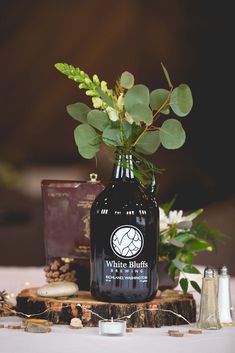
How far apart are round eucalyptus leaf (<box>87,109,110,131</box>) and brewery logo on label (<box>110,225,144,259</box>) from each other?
0.59 ft

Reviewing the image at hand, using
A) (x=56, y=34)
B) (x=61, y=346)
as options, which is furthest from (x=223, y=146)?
(x=61, y=346)

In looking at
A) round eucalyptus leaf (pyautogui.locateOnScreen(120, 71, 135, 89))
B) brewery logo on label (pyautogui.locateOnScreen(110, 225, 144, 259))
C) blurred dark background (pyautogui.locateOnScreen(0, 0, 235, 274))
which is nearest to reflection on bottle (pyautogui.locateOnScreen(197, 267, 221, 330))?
brewery logo on label (pyautogui.locateOnScreen(110, 225, 144, 259))

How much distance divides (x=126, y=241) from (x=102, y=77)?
3.20 m

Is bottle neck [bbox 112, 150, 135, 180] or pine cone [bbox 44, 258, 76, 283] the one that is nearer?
bottle neck [bbox 112, 150, 135, 180]

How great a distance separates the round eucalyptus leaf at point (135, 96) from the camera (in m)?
1.35

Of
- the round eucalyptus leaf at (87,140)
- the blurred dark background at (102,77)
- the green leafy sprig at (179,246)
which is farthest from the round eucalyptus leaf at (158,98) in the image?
the blurred dark background at (102,77)

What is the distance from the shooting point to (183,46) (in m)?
4.41

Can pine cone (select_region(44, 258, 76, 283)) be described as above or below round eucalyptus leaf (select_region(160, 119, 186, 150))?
below

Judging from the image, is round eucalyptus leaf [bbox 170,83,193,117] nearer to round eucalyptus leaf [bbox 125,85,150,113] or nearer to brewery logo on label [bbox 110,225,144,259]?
round eucalyptus leaf [bbox 125,85,150,113]

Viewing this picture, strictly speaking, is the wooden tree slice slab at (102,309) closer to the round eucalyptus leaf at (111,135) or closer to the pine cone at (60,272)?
the pine cone at (60,272)

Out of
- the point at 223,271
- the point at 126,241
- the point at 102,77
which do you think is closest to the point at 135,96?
the point at 126,241

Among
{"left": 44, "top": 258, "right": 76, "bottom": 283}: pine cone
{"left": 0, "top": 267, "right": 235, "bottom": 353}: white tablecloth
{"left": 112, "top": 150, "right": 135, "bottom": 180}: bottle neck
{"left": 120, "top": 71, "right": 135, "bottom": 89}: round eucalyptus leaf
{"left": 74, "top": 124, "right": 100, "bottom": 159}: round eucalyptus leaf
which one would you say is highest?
{"left": 120, "top": 71, "right": 135, "bottom": 89}: round eucalyptus leaf

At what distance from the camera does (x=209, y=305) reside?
1.35 metres

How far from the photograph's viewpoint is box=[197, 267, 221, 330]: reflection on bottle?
4.42 feet
